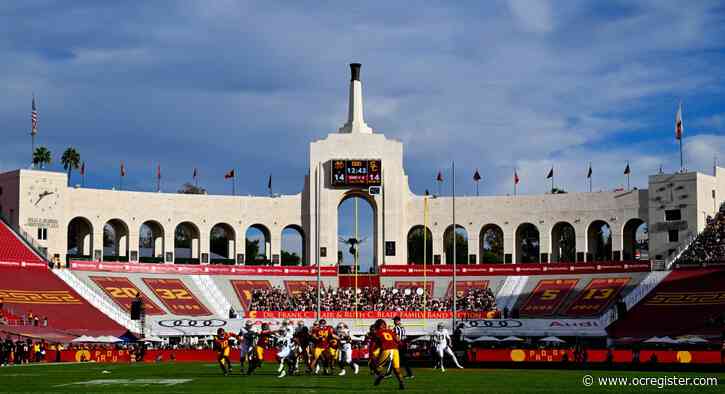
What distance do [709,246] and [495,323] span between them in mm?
18296

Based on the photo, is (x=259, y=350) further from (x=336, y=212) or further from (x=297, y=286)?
(x=336, y=212)

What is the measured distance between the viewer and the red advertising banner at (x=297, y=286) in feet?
290

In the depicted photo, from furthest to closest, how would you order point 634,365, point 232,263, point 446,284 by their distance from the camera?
point 232,263 → point 446,284 → point 634,365

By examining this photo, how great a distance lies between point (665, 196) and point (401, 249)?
2267 centimetres

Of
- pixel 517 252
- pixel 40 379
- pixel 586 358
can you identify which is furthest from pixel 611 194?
pixel 40 379

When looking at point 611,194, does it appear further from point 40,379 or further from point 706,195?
point 40,379

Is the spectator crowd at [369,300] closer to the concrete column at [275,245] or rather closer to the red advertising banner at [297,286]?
the red advertising banner at [297,286]

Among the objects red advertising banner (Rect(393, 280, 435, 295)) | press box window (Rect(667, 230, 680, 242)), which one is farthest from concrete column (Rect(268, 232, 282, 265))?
press box window (Rect(667, 230, 680, 242))

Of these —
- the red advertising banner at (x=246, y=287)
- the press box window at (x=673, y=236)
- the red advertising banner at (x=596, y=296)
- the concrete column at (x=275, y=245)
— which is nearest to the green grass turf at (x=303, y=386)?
the red advertising banner at (x=596, y=296)

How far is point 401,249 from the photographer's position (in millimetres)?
93562

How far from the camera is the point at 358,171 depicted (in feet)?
306

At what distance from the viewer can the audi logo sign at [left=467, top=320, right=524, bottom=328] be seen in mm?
76812

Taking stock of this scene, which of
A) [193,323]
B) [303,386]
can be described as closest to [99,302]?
[193,323]

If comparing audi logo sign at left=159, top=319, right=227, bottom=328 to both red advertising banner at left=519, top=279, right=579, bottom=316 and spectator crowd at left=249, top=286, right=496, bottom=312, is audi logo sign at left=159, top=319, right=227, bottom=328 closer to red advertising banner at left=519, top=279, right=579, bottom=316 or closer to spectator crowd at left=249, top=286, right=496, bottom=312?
spectator crowd at left=249, top=286, right=496, bottom=312
